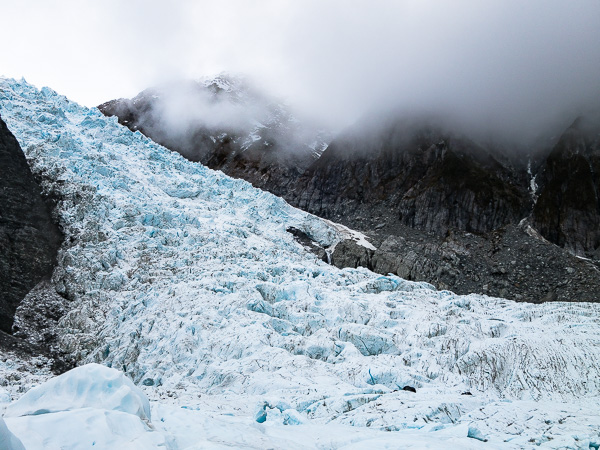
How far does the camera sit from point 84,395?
24.5ft

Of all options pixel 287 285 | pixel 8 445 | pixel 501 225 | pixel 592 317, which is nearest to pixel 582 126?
pixel 501 225

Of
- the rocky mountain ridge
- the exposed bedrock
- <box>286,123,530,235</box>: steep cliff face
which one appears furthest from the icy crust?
<box>286,123,530,235</box>: steep cliff face

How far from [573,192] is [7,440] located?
2783 inches

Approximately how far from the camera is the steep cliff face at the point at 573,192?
2180 inches

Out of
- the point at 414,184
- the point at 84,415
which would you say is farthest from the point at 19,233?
the point at 414,184

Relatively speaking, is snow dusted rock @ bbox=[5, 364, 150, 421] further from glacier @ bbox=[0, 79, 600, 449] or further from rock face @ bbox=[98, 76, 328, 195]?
rock face @ bbox=[98, 76, 328, 195]

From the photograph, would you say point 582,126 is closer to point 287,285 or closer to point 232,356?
point 287,285

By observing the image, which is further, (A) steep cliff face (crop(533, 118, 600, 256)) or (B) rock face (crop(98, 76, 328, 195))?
(B) rock face (crop(98, 76, 328, 195))

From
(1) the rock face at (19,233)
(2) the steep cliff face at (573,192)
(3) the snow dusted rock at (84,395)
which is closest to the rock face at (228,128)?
(2) the steep cliff face at (573,192)

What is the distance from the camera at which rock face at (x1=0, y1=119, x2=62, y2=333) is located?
2478 centimetres

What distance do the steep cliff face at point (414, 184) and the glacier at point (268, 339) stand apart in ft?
105

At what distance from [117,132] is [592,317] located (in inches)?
1730

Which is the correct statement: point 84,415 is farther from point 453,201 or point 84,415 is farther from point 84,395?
point 453,201

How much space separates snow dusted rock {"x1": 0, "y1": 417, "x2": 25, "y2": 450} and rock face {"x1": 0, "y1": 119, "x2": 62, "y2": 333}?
2022cm
